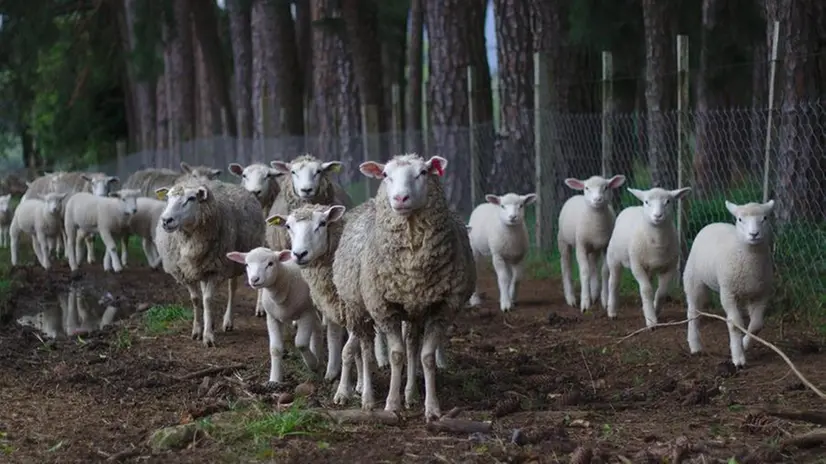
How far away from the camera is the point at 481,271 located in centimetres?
1470

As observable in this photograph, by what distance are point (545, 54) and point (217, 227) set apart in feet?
16.4

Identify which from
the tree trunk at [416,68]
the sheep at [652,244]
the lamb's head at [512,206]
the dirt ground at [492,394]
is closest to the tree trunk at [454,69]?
the dirt ground at [492,394]

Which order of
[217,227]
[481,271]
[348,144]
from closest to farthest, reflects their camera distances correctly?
[217,227] < [481,271] < [348,144]

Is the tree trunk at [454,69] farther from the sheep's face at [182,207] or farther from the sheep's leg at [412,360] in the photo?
the sheep's leg at [412,360]

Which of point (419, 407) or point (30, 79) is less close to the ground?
point (30, 79)

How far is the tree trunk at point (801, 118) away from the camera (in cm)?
1013

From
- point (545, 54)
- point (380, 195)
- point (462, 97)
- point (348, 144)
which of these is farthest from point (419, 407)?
point (348, 144)

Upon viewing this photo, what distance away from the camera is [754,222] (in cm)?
838

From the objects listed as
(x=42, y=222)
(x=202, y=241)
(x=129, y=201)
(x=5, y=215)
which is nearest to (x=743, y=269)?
(x=202, y=241)

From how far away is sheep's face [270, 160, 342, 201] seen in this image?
10.4 meters

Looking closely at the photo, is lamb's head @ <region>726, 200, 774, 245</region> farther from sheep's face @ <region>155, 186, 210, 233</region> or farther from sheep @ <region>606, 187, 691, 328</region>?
sheep's face @ <region>155, 186, 210, 233</region>

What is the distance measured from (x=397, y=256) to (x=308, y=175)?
11.3 ft

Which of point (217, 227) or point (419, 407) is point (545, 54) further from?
point (419, 407)

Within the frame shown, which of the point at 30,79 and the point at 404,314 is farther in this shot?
the point at 30,79
